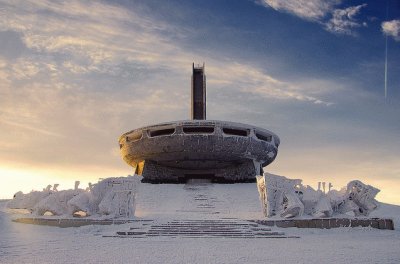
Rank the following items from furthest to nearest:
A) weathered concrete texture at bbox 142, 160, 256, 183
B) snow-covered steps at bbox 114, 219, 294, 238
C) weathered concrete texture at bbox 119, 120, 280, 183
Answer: weathered concrete texture at bbox 142, 160, 256, 183
weathered concrete texture at bbox 119, 120, 280, 183
snow-covered steps at bbox 114, 219, 294, 238

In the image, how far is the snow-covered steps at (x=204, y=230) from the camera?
9438mm

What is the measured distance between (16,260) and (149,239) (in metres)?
3.34

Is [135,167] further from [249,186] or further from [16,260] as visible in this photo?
[16,260]

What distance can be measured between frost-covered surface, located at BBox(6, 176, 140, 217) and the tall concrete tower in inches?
651

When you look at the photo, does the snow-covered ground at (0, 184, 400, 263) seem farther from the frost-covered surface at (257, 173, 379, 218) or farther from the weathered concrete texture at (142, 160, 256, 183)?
the weathered concrete texture at (142, 160, 256, 183)

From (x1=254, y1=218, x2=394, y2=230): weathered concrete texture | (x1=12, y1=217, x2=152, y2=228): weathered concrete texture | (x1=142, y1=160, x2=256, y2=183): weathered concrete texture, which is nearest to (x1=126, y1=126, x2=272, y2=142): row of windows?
(x1=142, y1=160, x2=256, y2=183): weathered concrete texture

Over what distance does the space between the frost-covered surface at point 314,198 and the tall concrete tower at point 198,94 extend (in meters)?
16.2

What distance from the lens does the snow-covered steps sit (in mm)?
9438

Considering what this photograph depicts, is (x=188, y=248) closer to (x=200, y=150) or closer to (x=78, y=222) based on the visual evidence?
(x=78, y=222)

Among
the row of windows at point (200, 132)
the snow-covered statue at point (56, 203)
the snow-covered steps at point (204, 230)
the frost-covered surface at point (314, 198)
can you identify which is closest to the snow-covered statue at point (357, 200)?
the frost-covered surface at point (314, 198)

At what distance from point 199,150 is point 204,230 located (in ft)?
42.7

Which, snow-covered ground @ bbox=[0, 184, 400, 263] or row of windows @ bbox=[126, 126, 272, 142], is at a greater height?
row of windows @ bbox=[126, 126, 272, 142]

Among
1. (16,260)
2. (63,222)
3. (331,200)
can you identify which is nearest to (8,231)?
(63,222)

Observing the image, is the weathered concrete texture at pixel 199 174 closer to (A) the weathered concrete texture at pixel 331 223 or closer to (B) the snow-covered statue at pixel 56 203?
(B) the snow-covered statue at pixel 56 203
